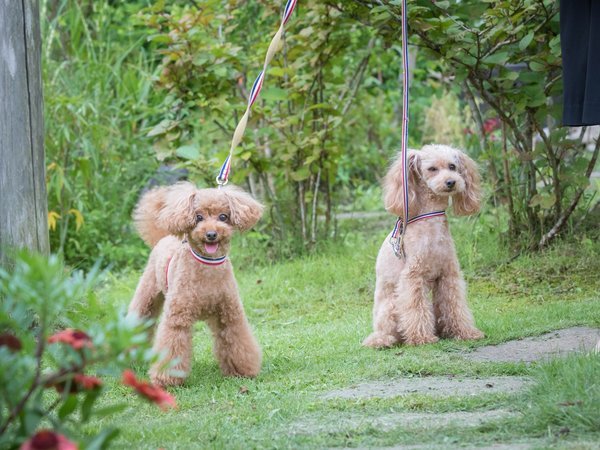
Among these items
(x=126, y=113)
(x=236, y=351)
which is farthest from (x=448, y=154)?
A: (x=126, y=113)

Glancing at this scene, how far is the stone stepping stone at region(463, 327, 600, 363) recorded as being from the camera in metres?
4.32

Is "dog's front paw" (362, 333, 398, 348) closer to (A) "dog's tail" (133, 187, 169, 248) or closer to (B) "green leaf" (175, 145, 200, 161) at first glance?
→ (A) "dog's tail" (133, 187, 169, 248)

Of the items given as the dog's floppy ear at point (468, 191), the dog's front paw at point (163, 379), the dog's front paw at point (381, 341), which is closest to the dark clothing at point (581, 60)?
the dog's floppy ear at point (468, 191)

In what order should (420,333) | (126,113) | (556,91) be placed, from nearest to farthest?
(420,333), (556,91), (126,113)

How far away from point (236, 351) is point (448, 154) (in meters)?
1.52

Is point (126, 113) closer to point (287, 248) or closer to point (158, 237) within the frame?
point (287, 248)

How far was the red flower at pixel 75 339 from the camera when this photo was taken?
1.92 metres

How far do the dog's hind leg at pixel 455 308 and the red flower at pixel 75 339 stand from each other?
10.0ft

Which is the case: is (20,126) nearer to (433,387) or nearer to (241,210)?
(241,210)

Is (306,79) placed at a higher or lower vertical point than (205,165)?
higher

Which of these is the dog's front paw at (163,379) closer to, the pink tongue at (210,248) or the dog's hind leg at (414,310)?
the pink tongue at (210,248)

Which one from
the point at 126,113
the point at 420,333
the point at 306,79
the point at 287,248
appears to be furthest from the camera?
the point at 126,113

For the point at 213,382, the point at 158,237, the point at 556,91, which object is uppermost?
the point at 556,91

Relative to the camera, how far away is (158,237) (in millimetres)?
4953
